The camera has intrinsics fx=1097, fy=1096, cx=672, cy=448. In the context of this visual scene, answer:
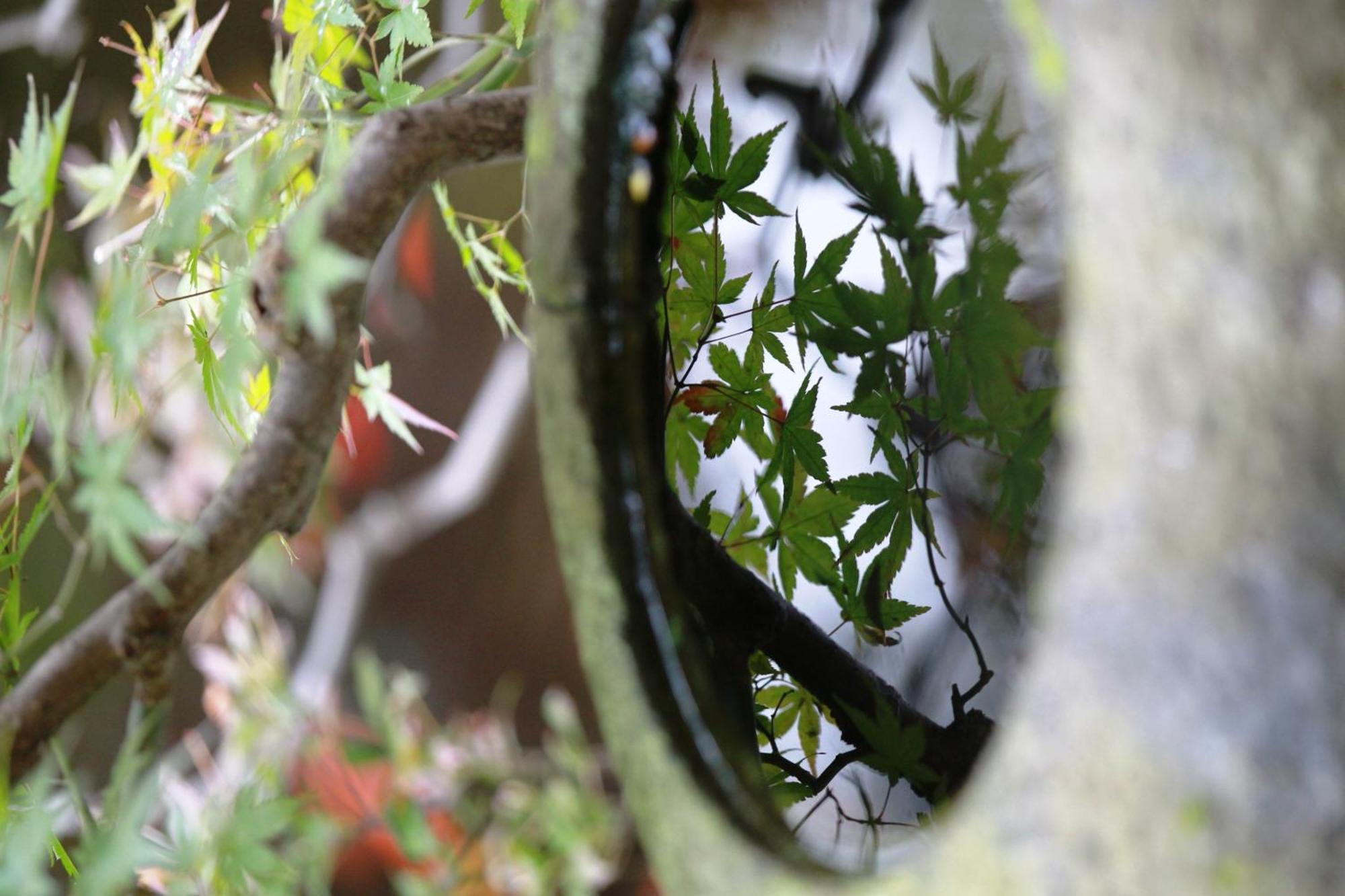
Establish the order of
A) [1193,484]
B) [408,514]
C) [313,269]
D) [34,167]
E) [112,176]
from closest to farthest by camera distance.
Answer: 1. [1193,484]
2. [313,269]
3. [34,167]
4. [112,176]
5. [408,514]

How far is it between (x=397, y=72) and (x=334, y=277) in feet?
0.71

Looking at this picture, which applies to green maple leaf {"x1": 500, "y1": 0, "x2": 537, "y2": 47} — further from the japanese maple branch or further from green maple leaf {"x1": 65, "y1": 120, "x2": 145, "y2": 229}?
green maple leaf {"x1": 65, "y1": 120, "x2": 145, "y2": 229}

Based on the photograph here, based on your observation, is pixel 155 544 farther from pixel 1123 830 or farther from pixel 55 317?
pixel 1123 830

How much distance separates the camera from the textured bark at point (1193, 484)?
167mm

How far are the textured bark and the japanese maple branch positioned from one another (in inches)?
11.3

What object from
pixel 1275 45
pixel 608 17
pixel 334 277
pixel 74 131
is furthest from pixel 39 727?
pixel 74 131

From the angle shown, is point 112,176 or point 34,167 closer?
point 34,167

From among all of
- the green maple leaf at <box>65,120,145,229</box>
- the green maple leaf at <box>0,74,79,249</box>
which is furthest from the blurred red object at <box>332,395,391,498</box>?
the green maple leaf at <box>0,74,79,249</box>

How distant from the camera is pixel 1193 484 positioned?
0.17m

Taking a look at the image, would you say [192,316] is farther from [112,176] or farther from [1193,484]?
[1193,484]

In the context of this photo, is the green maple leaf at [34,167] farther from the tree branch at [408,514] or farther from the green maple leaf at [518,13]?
the tree branch at [408,514]

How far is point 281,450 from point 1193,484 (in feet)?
1.12

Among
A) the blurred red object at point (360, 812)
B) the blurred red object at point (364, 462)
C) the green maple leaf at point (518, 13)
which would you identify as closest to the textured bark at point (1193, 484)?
the green maple leaf at point (518, 13)

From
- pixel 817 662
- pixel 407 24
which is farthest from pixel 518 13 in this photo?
pixel 817 662
